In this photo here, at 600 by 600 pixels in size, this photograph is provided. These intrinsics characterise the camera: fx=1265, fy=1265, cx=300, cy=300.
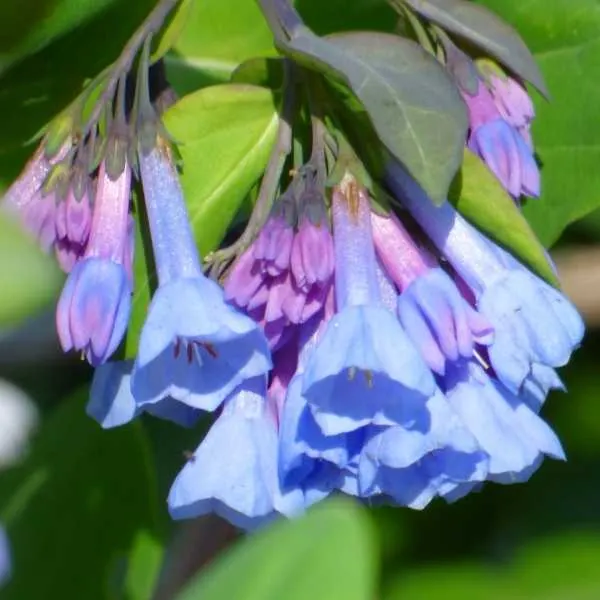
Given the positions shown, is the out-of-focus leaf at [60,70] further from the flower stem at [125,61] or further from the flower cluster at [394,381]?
the flower cluster at [394,381]

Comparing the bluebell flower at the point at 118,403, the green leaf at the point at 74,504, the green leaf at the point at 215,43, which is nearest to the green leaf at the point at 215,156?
the bluebell flower at the point at 118,403

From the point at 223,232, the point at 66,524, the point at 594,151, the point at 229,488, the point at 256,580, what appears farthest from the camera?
the point at 66,524

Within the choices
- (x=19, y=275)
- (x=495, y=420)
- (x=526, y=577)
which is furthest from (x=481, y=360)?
(x=526, y=577)

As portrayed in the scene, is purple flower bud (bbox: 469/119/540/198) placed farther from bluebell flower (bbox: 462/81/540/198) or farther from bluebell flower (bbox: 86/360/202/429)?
bluebell flower (bbox: 86/360/202/429)

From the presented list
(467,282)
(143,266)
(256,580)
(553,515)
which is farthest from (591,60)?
(256,580)

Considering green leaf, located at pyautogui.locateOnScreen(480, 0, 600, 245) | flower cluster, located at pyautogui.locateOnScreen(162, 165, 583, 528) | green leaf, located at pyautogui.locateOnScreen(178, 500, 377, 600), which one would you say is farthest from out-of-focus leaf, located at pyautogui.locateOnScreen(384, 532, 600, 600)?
green leaf, located at pyautogui.locateOnScreen(178, 500, 377, 600)

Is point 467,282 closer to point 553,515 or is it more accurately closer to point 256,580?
point 256,580

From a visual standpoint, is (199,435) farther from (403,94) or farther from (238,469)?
(403,94)
